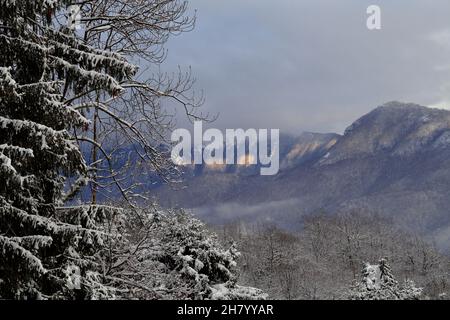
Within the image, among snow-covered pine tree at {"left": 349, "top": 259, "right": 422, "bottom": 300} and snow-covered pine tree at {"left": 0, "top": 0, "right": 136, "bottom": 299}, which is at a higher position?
snow-covered pine tree at {"left": 0, "top": 0, "right": 136, "bottom": 299}

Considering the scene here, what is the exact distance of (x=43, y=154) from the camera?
261 inches

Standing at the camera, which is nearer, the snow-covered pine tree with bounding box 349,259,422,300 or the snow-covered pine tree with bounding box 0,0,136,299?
the snow-covered pine tree with bounding box 0,0,136,299

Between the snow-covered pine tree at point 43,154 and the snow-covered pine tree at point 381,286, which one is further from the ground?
the snow-covered pine tree at point 43,154

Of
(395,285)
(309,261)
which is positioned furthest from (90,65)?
(309,261)

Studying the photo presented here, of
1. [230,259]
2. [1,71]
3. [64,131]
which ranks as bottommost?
[230,259]

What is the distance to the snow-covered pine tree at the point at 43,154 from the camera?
6.14 meters

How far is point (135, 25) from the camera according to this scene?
31.2 ft

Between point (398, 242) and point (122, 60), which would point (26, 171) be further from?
point (398, 242)

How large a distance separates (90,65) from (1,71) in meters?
1.70

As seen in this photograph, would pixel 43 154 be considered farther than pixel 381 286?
No

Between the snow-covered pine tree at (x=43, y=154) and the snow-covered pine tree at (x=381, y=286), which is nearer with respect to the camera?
the snow-covered pine tree at (x=43, y=154)

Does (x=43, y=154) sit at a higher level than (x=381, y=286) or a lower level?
higher

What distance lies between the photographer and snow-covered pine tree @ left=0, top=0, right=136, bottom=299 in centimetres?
614
